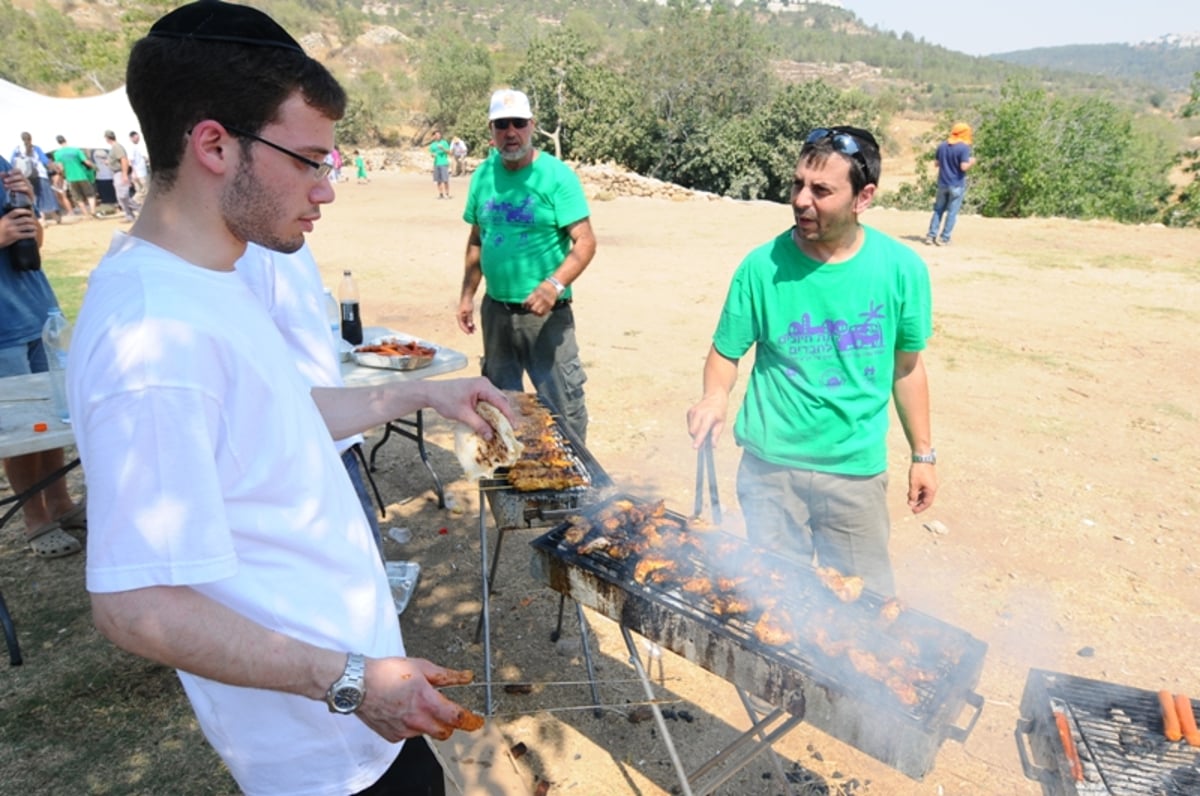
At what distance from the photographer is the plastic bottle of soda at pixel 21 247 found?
4247 millimetres

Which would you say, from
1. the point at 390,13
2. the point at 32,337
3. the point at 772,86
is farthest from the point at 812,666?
the point at 390,13

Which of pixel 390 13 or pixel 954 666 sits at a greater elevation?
pixel 390 13

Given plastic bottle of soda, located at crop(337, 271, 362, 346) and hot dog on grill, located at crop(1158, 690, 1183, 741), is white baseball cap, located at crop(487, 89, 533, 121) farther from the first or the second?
hot dog on grill, located at crop(1158, 690, 1183, 741)

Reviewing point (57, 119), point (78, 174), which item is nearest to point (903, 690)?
point (78, 174)

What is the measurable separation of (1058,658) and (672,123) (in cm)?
3086

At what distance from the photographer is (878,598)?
101 inches

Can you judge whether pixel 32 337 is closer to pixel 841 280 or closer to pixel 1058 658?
pixel 841 280

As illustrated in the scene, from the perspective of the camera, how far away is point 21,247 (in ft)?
14.0

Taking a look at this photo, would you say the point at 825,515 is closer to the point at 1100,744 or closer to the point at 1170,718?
the point at 1100,744

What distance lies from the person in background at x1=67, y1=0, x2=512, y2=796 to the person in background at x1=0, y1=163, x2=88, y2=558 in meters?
3.89

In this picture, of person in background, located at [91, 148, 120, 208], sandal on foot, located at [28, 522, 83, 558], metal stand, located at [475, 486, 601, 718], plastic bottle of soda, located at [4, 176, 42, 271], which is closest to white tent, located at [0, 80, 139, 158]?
person in background, located at [91, 148, 120, 208]

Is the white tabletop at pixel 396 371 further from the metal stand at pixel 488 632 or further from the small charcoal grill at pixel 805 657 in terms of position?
the small charcoal grill at pixel 805 657

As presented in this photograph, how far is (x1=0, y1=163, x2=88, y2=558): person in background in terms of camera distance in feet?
14.0

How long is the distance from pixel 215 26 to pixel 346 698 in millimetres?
1238
